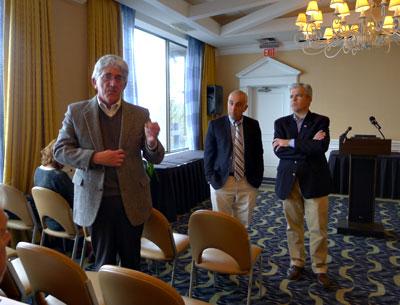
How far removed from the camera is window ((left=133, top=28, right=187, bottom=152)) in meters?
5.54

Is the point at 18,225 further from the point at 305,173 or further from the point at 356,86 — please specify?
the point at 356,86

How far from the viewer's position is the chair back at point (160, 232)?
81.0 inches

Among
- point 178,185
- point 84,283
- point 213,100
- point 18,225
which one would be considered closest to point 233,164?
point 84,283

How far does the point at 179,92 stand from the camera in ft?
22.0

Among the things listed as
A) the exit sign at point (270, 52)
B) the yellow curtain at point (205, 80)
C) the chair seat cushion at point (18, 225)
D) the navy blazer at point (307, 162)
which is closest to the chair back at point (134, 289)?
the navy blazer at point (307, 162)

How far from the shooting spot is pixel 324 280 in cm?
263

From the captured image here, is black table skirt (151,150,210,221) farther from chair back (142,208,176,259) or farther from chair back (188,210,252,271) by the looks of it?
chair back (188,210,252,271)

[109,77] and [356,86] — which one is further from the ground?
[356,86]

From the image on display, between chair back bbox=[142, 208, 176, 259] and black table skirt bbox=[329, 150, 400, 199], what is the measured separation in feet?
13.8

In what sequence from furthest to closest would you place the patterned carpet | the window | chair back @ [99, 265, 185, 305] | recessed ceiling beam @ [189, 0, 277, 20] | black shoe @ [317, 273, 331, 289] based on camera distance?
the window → recessed ceiling beam @ [189, 0, 277, 20] → black shoe @ [317, 273, 331, 289] → the patterned carpet → chair back @ [99, 265, 185, 305]

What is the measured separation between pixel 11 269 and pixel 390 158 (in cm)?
539

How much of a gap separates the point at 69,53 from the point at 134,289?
3480 millimetres

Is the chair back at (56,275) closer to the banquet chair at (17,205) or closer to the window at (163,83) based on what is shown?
the banquet chair at (17,205)

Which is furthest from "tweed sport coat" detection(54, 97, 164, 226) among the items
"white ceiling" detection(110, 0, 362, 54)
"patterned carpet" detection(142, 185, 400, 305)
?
"white ceiling" detection(110, 0, 362, 54)
